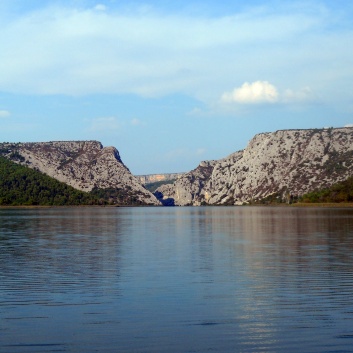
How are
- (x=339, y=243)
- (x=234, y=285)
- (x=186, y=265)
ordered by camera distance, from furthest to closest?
(x=339, y=243), (x=186, y=265), (x=234, y=285)

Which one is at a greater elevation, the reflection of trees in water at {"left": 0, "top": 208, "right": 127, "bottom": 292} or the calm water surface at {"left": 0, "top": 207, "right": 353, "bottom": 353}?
the reflection of trees in water at {"left": 0, "top": 208, "right": 127, "bottom": 292}

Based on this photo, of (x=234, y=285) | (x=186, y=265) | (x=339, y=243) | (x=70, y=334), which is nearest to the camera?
(x=70, y=334)

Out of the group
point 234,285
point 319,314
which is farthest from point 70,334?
point 234,285

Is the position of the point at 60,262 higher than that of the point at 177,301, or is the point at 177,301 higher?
the point at 60,262

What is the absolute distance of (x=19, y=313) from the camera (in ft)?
58.4

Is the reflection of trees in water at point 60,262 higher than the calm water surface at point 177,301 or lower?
higher

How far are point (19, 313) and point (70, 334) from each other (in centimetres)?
313

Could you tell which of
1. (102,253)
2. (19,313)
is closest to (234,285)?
(19,313)

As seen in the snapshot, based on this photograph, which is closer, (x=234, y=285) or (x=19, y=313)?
(x=19, y=313)

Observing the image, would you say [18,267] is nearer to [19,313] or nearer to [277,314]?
[19,313]

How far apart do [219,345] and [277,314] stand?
13.0 feet

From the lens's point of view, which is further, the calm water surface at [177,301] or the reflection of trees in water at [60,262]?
the reflection of trees in water at [60,262]

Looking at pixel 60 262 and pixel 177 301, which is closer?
pixel 177 301

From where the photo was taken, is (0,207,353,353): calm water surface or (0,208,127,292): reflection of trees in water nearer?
(0,207,353,353): calm water surface
